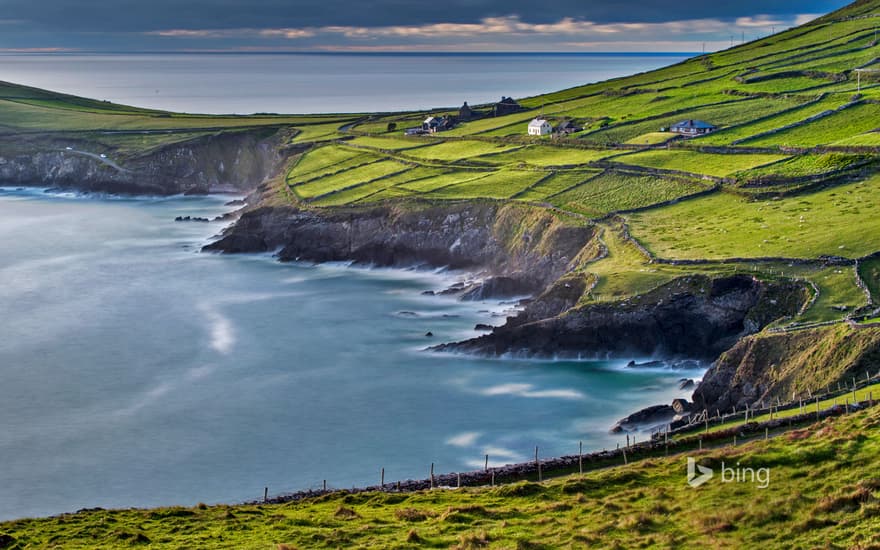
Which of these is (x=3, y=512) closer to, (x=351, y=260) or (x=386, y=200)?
(x=351, y=260)

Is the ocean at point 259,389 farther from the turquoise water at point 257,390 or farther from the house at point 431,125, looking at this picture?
the house at point 431,125

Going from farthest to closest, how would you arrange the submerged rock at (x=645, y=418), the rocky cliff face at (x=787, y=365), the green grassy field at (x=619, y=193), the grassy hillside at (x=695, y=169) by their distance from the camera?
the green grassy field at (x=619, y=193) < the grassy hillside at (x=695, y=169) < the submerged rock at (x=645, y=418) < the rocky cliff face at (x=787, y=365)

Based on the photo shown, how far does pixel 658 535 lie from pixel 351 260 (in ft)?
282

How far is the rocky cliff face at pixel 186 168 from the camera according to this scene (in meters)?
185

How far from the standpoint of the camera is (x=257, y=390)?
7675 cm

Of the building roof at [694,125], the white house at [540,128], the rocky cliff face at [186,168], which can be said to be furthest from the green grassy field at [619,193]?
the rocky cliff face at [186,168]

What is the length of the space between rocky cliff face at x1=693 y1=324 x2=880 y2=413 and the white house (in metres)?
87.7

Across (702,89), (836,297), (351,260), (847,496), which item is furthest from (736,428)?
(702,89)

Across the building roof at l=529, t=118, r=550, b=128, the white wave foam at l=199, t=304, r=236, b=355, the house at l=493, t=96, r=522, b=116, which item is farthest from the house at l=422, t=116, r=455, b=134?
the white wave foam at l=199, t=304, r=236, b=355

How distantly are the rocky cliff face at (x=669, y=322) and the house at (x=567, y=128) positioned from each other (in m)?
70.7

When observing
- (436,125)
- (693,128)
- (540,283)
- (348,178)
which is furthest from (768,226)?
(436,125)

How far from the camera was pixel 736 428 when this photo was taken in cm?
4741

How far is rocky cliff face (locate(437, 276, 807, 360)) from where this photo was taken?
73.2m

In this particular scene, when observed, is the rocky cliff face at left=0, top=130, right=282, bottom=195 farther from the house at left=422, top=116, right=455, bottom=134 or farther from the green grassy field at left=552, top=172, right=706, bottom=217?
the green grassy field at left=552, top=172, right=706, bottom=217
